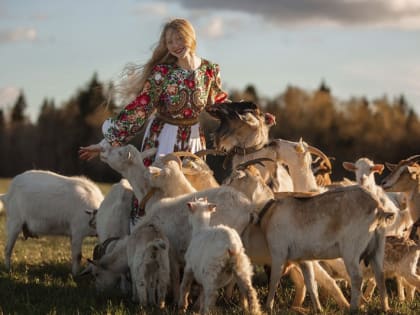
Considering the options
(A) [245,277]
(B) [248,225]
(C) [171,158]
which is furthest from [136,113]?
(A) [245,277]

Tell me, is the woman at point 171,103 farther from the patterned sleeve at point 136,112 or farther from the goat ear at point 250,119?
the goat ear at point 250,119

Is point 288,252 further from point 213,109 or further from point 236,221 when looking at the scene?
point 213,109

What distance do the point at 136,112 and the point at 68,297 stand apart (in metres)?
2.28

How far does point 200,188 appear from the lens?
338 inches

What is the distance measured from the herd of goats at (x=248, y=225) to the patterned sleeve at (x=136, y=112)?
0.33 metres

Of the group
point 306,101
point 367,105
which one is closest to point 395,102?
point 367,105

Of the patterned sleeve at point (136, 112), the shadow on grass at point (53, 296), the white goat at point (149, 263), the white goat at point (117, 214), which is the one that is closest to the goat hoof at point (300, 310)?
the white goat at point (149, 263)

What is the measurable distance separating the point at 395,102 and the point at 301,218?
43.3 m

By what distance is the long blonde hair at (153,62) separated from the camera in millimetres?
8812

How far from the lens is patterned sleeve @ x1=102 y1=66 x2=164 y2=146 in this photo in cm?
878

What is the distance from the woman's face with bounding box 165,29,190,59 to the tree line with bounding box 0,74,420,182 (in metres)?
25.1

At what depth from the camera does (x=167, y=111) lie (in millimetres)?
8859

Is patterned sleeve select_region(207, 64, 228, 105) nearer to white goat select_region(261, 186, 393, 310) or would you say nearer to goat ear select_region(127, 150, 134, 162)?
goat ear select_region(127, 150, 134, 162)

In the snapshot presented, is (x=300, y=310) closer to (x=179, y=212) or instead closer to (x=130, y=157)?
(x=179, y=212)
